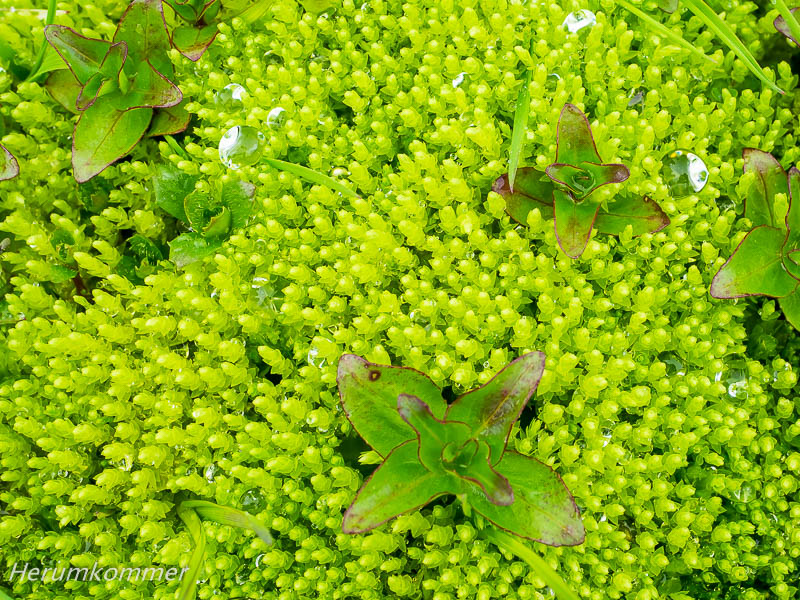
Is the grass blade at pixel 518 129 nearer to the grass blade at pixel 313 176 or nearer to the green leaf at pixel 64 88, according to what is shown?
the grass blade at pixel 313 176

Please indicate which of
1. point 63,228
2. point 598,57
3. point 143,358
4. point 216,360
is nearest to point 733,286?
point 598,57

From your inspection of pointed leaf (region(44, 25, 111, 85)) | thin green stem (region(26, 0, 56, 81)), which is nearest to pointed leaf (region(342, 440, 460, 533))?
pointed leaf (region(44, 25, 111, 85))

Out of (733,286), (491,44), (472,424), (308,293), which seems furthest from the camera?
(491,44)

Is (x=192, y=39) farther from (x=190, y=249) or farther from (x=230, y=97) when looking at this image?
(x=190, y=249)

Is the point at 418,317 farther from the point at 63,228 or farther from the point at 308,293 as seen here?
the point at 63,228

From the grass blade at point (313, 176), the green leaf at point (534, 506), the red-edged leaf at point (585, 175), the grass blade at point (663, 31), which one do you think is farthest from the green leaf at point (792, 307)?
the grass blade at point (313, 176)

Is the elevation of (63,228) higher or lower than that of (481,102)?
lower
